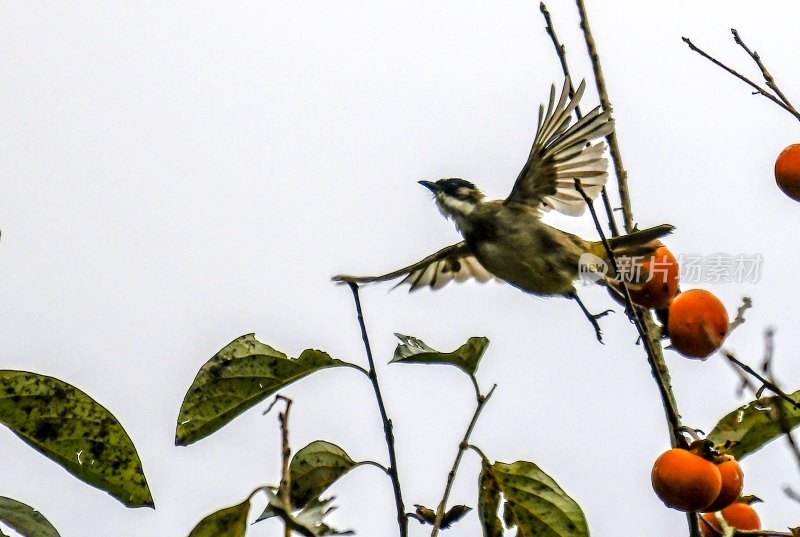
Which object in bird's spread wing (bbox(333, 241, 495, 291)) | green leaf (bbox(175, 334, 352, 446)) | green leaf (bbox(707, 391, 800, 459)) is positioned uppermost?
bird's spread wing (bbox(333, 241, 495, 291))

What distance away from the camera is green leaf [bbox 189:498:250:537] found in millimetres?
2289

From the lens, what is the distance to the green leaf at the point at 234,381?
2.59 metres

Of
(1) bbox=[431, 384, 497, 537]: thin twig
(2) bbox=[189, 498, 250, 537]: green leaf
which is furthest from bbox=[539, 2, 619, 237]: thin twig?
(2) bbox=[189, 498, 250, 537]: green leaf

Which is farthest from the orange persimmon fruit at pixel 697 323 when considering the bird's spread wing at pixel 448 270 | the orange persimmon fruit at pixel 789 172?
the bird's spread wing at pixel 448 270

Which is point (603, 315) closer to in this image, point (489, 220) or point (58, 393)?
point (489, 220)

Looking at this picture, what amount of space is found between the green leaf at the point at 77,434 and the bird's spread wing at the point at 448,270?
10.3ft

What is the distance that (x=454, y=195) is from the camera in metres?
5.21

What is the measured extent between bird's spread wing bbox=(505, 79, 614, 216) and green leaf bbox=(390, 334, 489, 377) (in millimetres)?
1337

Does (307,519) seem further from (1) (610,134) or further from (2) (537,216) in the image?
(2) (537,216)

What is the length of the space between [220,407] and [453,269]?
3.06m

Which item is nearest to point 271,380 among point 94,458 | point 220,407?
point 220,407

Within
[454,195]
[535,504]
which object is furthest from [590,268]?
[535,504]

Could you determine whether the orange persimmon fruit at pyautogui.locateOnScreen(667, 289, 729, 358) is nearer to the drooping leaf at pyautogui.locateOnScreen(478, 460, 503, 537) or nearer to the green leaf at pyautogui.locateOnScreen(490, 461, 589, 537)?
the green leaf at pyautogui.locateOnScreen(490, 461, 589, 537)

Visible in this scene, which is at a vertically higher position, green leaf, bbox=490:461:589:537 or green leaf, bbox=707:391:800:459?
green leaf, bbox=707:391:800:459
